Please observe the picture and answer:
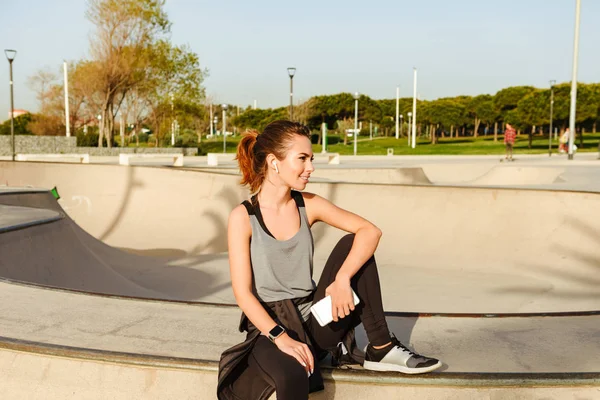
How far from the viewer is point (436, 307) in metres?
6.63

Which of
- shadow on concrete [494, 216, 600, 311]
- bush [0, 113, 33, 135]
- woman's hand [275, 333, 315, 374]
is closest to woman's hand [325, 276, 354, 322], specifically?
woman's hand [275, 333, 315, 374]

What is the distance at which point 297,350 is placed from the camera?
7.77 feet

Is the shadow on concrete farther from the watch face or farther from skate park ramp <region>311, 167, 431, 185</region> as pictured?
skate park ramp <region>311, 167, 431, 185</region>

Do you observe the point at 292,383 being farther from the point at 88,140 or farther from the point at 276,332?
the point at 88,140

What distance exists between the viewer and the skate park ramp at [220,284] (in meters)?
2.66

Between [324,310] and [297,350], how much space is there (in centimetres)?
27

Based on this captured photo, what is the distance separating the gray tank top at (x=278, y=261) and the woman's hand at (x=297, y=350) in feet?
0.94

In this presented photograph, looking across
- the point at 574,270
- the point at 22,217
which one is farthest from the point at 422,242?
the point at 22,217

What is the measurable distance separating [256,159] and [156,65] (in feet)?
134

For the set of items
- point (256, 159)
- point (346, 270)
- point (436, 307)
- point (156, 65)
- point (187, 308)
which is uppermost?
point (156, 65)

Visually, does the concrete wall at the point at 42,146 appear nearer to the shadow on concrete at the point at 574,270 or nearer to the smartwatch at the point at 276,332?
the shadow on concrete at the point at 574,270

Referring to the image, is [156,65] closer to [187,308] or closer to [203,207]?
[203,207]

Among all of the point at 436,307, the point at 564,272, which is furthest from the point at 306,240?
the point at 564,272

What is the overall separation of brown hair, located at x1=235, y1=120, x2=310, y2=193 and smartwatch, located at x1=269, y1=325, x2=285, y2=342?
27.1 inches
